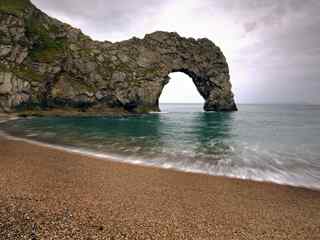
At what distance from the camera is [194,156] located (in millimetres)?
22078

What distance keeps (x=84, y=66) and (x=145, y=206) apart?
307 ft

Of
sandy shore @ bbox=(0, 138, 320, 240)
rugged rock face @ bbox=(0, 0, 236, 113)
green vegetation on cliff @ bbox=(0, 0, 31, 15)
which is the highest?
green vegetation on cliff @ bbox=(0, 0, 31, 15)

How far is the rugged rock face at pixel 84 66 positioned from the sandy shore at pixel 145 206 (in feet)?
244

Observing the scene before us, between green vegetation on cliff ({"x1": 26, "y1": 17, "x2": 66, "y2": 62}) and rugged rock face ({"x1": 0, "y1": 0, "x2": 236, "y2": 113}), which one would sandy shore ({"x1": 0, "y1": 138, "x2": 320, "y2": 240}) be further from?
green vegetation on cliff ({"x1": 26, "y1": 17, "x2": 66, "y2": 62})

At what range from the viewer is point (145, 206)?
9.28 meters

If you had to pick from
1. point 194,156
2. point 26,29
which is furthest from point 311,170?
point 26,29

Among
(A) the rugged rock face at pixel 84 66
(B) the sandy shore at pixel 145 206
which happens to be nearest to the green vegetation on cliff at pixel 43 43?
(A) the rugged rock face at pixel 84 66

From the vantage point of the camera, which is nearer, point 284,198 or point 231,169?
point 284,198

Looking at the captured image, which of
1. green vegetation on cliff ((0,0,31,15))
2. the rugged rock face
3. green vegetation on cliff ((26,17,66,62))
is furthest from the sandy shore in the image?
green vegetation on cliff ((0,0,31,15))

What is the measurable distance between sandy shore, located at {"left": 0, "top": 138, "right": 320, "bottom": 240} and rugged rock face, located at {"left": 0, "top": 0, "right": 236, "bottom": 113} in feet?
244

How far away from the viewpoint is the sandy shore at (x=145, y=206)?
7147mm

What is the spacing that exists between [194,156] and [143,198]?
42.0 ft

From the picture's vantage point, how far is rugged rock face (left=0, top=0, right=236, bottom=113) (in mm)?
74812

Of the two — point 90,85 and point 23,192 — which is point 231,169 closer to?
point 23,192
